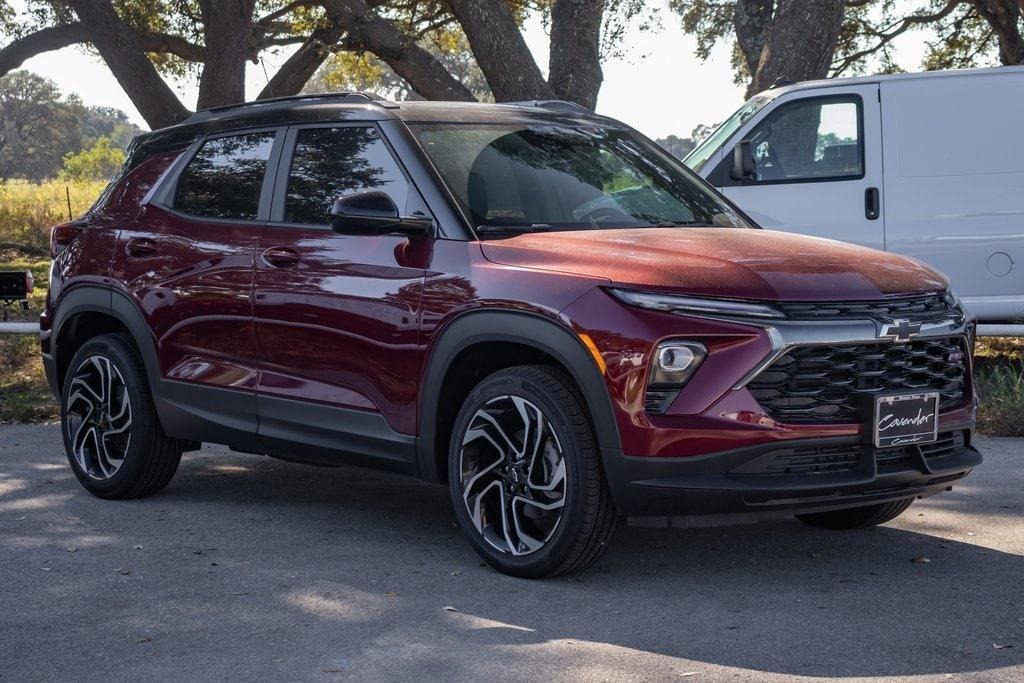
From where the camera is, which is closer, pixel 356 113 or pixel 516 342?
pixel 516 342

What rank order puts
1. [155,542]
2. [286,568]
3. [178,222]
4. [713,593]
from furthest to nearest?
1. [178,222]
2. [155,542]
3. [286,568]
4. [713,593]

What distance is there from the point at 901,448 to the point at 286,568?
2.40 metres

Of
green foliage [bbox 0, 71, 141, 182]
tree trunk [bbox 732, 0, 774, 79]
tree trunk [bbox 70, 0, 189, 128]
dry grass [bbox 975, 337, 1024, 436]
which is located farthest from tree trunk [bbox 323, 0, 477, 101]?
green foliage [bbox 0, 71, 141, 182]

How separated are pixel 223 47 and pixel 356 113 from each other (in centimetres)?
1258

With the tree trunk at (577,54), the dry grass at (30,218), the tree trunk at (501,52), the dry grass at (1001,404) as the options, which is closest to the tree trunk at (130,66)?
the tree trunk at (501,52)

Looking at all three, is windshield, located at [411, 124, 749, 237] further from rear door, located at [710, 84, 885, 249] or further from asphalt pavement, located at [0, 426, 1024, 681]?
rear door, located at [710, 84, 885, 249]

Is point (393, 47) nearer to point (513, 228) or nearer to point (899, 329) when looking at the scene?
point (513, 228)

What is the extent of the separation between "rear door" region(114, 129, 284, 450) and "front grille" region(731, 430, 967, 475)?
8.14ft

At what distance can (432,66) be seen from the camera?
16.8 m

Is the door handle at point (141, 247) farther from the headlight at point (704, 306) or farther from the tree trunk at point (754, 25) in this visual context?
the tree trunk at point (754, 25)

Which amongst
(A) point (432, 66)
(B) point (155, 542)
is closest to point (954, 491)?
(B) point (155, 542)

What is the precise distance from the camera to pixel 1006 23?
22.6 m

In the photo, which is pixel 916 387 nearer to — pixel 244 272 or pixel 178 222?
pixel 244 272

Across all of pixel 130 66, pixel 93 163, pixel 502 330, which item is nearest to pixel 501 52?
pixel 130 66
